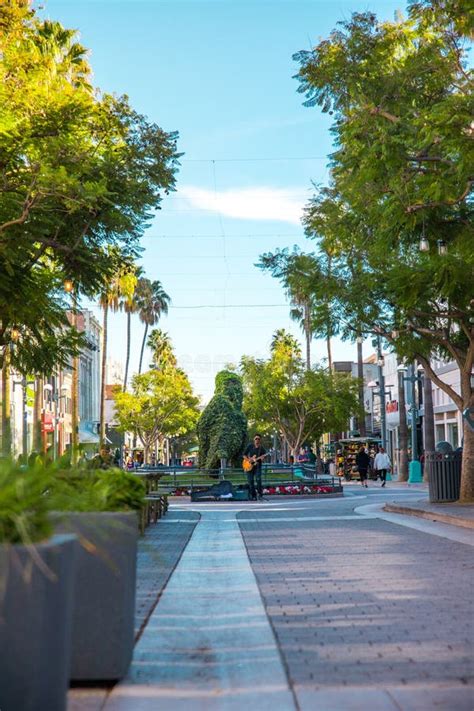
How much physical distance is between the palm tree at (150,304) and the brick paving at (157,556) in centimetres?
6524

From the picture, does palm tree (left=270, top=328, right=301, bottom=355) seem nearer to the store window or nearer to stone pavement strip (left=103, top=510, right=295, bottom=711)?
the store window

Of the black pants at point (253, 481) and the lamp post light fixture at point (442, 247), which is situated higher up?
the lamp post light fixture at point (442, 247)

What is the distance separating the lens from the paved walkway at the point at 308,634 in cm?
532

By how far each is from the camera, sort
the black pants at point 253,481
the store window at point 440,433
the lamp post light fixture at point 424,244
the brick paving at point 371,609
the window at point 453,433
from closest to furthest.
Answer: the brick paving at point 371,609 → the lamp post light fixture at point 424,244 → the black pants at point 253,481 → the window at point 453,433 → the store window at point 440,433

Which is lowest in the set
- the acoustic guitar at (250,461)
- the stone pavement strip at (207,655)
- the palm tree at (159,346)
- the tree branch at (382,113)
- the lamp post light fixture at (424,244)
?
the stone pavement strip at (207,655)

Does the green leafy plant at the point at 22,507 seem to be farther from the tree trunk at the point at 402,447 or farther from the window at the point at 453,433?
the window at the point at 453,433

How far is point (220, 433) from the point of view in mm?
41156

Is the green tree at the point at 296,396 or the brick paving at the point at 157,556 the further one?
the green tree at the point at 296,396

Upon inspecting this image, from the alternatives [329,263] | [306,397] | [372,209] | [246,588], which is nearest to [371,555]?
[246,588]

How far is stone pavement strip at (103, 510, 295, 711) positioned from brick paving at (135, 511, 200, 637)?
0.10 m

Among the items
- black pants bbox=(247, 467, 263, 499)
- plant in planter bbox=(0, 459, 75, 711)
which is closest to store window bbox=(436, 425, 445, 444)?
black pants bbox=(247, 467, 263, 499)

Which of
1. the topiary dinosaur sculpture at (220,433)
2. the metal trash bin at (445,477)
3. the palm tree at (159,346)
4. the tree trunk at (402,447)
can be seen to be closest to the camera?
the metal trash bin at (445,477)

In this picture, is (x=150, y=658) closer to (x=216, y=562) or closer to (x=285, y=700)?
(x=285, y=700)

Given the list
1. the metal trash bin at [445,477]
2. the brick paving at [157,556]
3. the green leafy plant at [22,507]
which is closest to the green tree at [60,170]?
the brick paving at [157,556]
